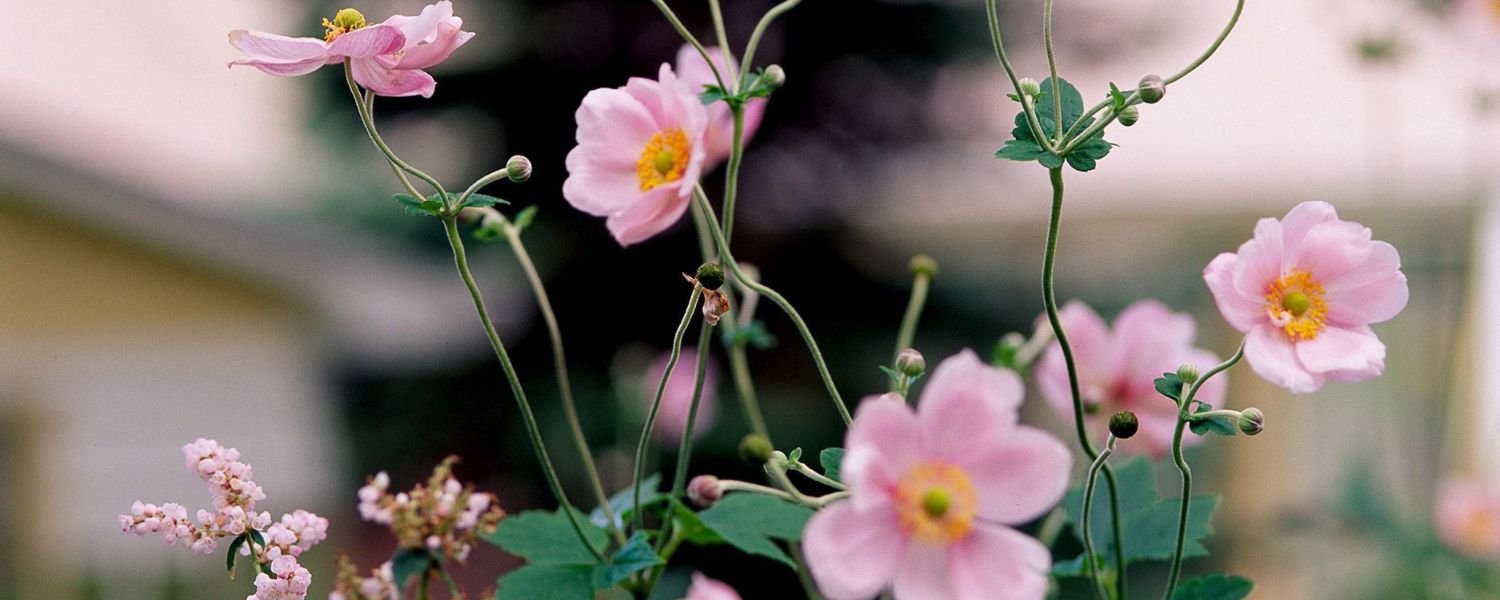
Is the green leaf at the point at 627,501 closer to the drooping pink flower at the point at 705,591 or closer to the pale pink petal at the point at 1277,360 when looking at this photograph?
the drooping pink flower at the point at 705,591

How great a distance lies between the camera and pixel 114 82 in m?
5.80

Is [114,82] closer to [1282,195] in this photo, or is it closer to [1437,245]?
[1282,195]

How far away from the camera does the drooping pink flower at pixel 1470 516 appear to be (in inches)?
66.4

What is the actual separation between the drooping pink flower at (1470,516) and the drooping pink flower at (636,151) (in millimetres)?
1490

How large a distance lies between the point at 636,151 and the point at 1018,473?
7.7 inches

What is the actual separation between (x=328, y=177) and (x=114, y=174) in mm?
1556

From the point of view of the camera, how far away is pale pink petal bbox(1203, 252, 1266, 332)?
1.34 ft

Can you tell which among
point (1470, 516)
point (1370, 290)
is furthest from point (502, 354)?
point (1470, 516)

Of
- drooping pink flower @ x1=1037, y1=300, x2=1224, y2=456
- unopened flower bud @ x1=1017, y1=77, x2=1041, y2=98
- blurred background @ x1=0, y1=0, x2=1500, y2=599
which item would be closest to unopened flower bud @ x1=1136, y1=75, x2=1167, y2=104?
unopened flower bud @ x1=1017, y1=77, x2=1041, y2=98

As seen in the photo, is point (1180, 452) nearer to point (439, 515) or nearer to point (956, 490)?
point (956, 490)

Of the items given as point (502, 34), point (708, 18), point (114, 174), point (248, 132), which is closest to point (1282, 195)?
point (708, 18)

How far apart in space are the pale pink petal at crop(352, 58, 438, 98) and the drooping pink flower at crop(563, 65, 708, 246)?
5 cm

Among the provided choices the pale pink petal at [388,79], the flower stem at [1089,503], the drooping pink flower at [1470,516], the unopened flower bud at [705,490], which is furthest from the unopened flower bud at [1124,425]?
the drooping pink flower at [1470,516]

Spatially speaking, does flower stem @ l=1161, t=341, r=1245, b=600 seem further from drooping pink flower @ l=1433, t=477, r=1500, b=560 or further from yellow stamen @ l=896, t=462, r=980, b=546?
drooping pink flower @ l=1433, t=477, r=1500, b=560
